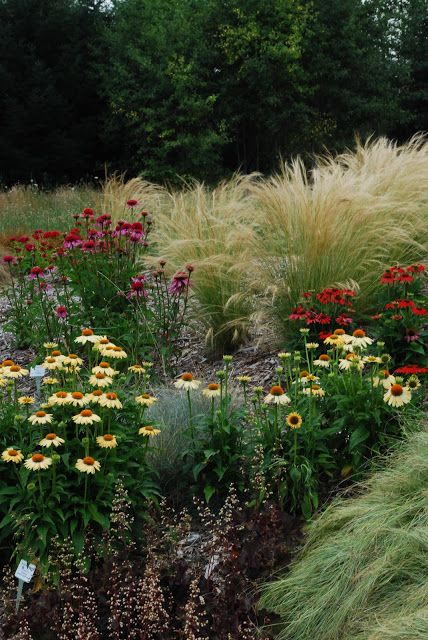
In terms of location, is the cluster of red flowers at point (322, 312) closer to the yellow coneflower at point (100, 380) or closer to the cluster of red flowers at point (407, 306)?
the cluster of red flowers at point (407, 306)

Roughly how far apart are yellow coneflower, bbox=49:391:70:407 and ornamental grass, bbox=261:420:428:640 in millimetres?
943

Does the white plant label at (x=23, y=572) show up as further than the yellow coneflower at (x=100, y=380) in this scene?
No

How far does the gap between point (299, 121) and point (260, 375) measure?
13.4 metres

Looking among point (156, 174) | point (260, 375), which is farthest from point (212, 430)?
point (156, 174)

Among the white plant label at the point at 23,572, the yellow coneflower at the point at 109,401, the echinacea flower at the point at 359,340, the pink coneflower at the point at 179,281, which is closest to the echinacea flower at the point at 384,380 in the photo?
the echinacea flower at the point at 359,340

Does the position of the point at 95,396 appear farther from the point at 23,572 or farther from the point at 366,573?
the point at 366,573

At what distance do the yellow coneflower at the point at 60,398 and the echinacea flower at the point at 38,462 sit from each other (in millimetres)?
214

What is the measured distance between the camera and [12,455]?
270 cm

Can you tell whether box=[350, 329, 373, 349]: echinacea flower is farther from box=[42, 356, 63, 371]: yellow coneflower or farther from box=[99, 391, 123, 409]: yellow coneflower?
box=[42, 356, 63, 371]: yellow coneflower

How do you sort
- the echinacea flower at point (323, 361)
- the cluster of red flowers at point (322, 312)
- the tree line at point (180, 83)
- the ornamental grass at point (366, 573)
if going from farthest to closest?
the tree line at point (180, 83)
the cluster of red flowers at point (322, 312)
the echinacea flower at point (323, 361)
the ornamental grass at point (366, 573)

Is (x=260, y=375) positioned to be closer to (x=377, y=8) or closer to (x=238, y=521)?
(x=238, y=521)

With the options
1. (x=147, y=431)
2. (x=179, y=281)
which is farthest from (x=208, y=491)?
(x=179, y=281)

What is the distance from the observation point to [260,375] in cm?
443

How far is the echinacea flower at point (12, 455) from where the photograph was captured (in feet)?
8.76
